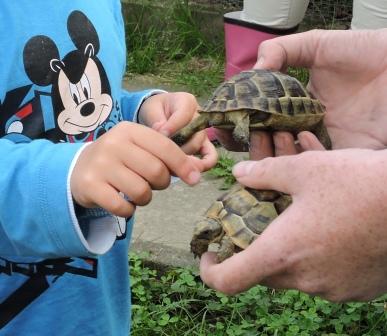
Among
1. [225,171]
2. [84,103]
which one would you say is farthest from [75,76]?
[225,171]

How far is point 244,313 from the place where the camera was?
7.28 feet

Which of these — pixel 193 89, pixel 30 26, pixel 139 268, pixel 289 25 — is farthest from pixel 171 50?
pixel 30 26

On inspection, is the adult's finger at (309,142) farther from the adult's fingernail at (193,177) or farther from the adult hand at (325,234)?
the adult's fingernail at (193,177)

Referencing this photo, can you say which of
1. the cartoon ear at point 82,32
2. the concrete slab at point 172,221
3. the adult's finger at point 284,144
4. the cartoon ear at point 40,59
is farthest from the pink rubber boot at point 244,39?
the cartoon ear at point 40,59

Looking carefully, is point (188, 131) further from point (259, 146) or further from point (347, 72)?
point (347, 72)

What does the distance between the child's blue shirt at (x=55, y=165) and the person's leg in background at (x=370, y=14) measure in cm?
134

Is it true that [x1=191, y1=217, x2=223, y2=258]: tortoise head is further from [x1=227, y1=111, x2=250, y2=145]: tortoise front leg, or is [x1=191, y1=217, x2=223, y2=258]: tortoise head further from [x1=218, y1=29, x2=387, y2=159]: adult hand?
[x1=218, y1=29, x2=387, y2=159]: adult hand

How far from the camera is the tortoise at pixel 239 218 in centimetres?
132

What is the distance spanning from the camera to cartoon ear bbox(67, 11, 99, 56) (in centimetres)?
140

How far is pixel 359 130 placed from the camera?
166 cm

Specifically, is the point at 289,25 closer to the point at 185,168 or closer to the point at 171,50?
the point at 171,50

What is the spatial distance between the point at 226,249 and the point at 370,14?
158 centimetres

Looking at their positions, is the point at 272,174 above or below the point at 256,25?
above

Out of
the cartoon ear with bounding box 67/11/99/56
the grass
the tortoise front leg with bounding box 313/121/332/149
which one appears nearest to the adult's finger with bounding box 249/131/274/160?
the tortoise front leg with bounding box 313/121/332/149
